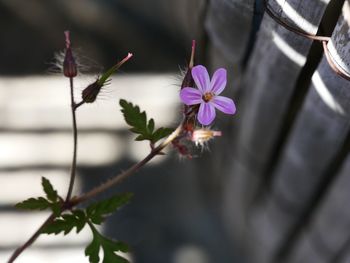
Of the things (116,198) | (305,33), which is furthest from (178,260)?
(305,33)

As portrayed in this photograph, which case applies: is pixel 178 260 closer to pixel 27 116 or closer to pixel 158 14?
pixel 27 116

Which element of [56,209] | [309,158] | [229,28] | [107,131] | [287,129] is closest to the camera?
[56,209]

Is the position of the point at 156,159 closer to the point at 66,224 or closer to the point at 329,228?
the point at 329,228

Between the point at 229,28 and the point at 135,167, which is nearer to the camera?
the point at 135,167

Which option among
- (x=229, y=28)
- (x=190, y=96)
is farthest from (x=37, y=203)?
(x=229, y=28)

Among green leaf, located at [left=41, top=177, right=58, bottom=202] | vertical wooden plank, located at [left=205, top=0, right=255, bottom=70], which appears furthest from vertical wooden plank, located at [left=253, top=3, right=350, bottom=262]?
green leaf, located at [left=41, top=177, right=58, bottom=202]

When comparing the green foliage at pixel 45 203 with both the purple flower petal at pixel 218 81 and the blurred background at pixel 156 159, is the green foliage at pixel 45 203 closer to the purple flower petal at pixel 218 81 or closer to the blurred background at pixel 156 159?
the purple flower petal at pixel 218 81
